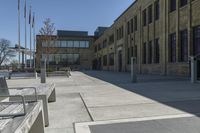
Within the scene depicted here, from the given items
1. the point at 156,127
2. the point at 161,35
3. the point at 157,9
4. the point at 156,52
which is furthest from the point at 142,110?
the point at 157,9


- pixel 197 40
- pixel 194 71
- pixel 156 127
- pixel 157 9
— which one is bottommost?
pixel 156 127

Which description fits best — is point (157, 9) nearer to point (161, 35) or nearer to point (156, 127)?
point (161, 35)

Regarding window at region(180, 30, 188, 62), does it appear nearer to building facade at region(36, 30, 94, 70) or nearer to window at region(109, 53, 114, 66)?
window at region(109, 53, 114, 66)

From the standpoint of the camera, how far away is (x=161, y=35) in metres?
26.5

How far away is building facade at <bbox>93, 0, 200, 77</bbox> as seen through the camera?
Result: 2075cm

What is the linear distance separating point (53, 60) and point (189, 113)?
7018 cm

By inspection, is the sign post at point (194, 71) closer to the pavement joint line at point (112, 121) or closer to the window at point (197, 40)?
the window at point (197, 40)

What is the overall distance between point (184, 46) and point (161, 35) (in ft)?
15.8

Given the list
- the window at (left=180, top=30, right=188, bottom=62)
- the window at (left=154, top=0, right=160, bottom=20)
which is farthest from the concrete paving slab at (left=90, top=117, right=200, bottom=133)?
the window at (left=154, top=0, right=160, bottom=20)

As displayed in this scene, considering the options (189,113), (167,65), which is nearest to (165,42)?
(167,65)

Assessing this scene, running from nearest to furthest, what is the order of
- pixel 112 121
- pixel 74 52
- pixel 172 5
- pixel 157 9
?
1. pixel 112 121
2. pixel 172 5
3. pixel 157 9
4. pixel 74 52

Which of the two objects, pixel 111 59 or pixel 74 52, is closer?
pixel 111 59

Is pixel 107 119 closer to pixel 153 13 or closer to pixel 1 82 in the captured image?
pixel 1 82

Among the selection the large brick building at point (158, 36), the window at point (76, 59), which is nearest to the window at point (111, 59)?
the large brick building at point (158, 36)
